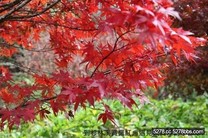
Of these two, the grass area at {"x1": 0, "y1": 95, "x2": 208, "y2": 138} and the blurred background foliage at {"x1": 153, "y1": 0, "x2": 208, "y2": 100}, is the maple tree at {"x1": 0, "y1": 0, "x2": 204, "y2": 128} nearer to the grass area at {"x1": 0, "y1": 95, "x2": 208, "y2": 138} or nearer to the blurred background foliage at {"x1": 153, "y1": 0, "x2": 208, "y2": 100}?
the grass area at {"x1": 0, "y1": 95, "x2": 208, "y2": 138}

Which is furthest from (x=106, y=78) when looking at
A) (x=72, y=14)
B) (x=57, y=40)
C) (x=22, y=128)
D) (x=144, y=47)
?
(x=22, y=128)

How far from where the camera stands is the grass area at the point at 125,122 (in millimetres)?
4457

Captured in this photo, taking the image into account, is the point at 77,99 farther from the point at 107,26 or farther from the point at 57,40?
the point at 57,40

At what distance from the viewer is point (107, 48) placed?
195 cm

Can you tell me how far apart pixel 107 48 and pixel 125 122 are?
3.10 meters

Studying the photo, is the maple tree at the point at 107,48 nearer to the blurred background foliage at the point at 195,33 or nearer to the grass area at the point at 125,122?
the grass area at the point at 125,122

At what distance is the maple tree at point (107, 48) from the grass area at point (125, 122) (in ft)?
5.77

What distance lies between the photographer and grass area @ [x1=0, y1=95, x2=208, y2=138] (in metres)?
4.46

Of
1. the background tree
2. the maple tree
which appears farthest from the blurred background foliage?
the maple tree

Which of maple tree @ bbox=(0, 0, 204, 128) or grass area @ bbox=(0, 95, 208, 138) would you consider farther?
grass area @ bbox=(0, 95, 208, 138)

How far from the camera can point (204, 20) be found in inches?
178

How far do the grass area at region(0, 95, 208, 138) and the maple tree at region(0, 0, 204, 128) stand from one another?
1.76 metres

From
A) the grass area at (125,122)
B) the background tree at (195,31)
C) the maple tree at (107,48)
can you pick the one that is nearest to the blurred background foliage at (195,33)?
the background tree at (195,31)

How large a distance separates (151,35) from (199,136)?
344 centimetres
